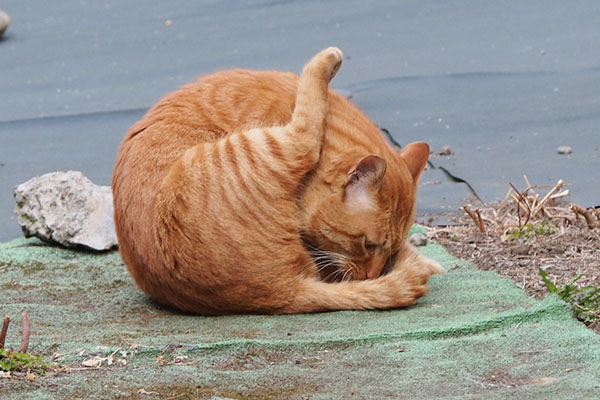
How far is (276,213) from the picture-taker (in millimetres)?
3332

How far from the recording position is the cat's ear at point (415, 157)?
3.71 metres

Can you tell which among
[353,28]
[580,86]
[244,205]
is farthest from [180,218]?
[353,28]

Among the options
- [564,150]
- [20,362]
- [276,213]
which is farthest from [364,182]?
[564,150]

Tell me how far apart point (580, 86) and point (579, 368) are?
388 cm

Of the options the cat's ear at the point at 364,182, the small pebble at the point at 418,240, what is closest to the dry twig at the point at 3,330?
the cat's ear at the point at 364,182

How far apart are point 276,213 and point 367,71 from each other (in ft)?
12.3

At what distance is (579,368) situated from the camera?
2.59 metres

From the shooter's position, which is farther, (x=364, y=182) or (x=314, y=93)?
(x=314, y=93)

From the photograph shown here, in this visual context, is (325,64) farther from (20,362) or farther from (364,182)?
(20,362)

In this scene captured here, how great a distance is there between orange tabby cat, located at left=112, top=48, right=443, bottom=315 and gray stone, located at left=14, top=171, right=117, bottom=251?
0.98 metres

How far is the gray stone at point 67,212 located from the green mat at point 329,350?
87cm

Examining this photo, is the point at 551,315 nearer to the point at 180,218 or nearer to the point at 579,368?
the point at 579,368

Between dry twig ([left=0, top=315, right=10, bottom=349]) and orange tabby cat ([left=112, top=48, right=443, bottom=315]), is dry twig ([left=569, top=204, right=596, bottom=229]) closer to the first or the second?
orange tabby cat ([left=112, top=48, right=443, bottom=315])

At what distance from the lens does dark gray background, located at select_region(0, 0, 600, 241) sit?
18.0 feet
